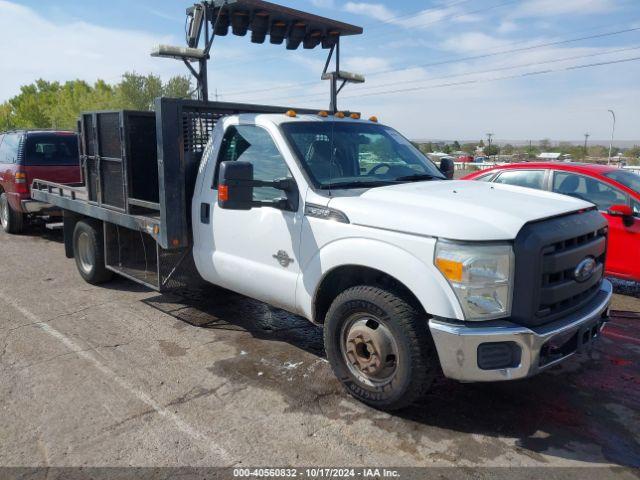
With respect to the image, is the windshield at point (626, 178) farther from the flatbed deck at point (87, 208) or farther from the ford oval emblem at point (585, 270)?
the flatbed deck at point (87, 208)

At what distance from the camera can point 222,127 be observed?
4812 millimetres

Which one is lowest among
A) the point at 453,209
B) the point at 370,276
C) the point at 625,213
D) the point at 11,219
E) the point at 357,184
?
the point at 11,219

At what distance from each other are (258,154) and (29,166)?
7045 mm

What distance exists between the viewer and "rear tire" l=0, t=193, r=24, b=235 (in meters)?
10.3

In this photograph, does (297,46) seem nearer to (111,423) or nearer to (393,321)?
(393,321)

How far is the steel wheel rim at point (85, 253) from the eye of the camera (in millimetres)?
6707

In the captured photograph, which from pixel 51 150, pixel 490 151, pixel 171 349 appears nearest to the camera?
pixel 171 349

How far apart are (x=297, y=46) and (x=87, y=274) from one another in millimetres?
3889

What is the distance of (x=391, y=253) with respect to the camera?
134 inches

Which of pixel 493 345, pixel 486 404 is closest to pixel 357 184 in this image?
pixel 493 345

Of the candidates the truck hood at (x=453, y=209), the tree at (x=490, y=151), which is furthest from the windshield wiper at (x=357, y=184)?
the tree at (x=490, y=151)

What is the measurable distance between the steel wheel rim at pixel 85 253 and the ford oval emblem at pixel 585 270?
5.43 m

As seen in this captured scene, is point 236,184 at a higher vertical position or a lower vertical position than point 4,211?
higher

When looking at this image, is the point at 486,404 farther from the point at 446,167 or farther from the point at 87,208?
the point at 87,208
